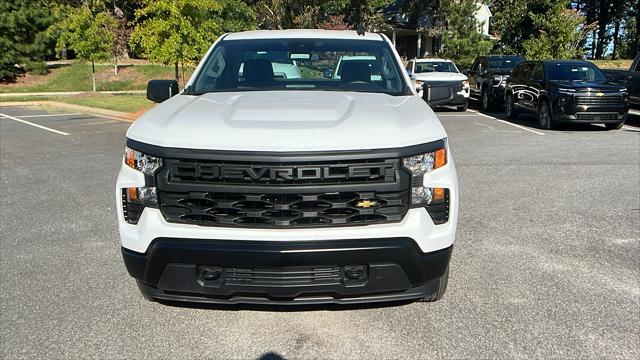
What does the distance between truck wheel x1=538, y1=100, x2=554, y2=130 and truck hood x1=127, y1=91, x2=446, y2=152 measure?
1066 centimetres

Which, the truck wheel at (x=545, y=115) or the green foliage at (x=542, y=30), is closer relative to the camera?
the truck wheel at (x=545, y=115)

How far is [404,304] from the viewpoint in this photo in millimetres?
3578

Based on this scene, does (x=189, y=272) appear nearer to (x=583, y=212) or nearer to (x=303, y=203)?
(x=303, y=203)

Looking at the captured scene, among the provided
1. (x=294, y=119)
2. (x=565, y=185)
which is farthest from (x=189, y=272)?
(x=565, y=185)

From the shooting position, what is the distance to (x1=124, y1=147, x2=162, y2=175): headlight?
9.89ft

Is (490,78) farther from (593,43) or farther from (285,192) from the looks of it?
(593,43)

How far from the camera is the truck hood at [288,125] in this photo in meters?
2.89

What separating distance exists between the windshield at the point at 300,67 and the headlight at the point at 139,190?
132 centimetres

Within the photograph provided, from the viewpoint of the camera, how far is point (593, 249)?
4.91 metres

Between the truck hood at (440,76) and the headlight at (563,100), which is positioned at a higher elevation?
the truck hood at (440,76)

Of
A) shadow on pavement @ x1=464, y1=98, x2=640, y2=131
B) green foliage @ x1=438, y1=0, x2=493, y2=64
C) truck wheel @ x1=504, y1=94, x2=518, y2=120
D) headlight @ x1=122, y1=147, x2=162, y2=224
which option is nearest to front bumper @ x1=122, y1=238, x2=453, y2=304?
headlight @ x1=122, y1=147, x2=162, y2=224

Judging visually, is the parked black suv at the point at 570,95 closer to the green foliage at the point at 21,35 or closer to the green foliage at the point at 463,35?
the green foliage at the point at 463,35

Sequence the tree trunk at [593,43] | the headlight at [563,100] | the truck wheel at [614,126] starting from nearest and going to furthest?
the headlight at [563,100], the truck wheel at [614,126], the tree trunk at [593,43]

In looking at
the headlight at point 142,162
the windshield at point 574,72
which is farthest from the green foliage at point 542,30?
the headlight at point 142,162
